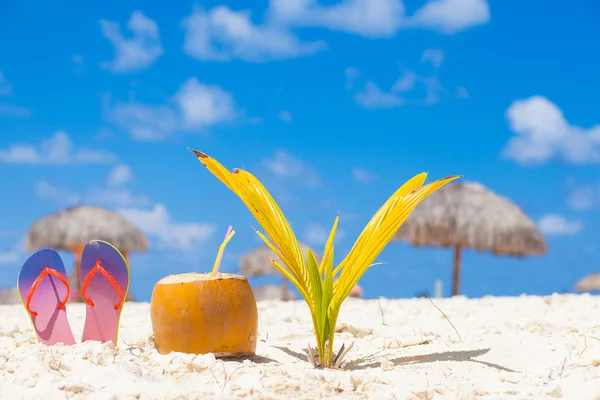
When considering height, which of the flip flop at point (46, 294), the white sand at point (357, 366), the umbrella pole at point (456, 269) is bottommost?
the white sand at point (357, 366)

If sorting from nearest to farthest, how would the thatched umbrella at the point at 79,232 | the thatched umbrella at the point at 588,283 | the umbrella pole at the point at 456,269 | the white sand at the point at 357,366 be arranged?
1. the white sand at the point at 357,366
2. the umbrella pole at the point at 456,269
3. the thatched umbrella at the point at 79,232
4. the thatched umbrella at the point at 588,283

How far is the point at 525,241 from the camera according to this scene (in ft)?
37.3

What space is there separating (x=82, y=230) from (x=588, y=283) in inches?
449

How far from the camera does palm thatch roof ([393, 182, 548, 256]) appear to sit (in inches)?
433

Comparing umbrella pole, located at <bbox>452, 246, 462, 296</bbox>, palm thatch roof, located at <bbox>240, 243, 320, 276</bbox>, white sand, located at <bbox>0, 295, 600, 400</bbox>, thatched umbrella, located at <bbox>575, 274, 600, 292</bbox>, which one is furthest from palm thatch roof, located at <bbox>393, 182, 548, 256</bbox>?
white sand, located at <bbox>0, 295, 600, 400</bbox>

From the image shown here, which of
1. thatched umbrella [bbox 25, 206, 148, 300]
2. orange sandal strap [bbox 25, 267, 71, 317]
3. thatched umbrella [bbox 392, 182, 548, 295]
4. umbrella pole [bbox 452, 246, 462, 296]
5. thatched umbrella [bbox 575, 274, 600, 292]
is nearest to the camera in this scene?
orange sandal strap [bbox 25, 267, 71, 317]

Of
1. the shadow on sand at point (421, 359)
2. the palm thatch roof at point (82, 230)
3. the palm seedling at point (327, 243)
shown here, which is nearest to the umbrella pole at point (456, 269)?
the palm thatch roof at point (82, 230)

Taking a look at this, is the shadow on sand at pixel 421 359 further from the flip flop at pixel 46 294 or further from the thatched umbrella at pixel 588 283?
the thatched umbrella at pixel 588 283

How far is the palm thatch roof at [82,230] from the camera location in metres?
12.1

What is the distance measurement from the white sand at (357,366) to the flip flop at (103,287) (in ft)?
0.58

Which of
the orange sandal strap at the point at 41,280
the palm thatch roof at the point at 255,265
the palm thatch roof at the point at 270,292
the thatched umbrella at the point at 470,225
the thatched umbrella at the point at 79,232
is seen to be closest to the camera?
the orange sandal strap at the point at 41,280

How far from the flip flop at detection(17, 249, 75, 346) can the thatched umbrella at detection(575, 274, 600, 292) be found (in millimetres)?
14224

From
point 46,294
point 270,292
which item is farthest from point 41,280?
point 270,292

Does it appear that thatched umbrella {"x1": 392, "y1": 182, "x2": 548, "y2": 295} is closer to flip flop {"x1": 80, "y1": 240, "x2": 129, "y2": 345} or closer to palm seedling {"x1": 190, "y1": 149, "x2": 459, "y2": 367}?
palm seedling {"x1": 190, "y1": 149, "x2": 459, "y2": 367}
